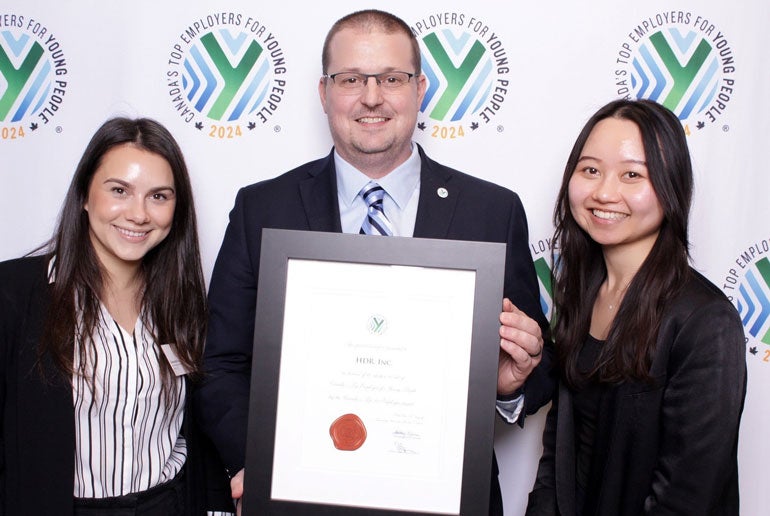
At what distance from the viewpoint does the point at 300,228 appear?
1.80m

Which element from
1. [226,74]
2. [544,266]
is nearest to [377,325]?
[544,266]

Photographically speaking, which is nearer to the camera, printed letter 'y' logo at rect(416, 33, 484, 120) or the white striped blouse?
the white striped blouse

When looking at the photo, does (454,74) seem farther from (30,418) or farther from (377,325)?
(30,418)

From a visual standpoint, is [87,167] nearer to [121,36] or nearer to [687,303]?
[121,36]

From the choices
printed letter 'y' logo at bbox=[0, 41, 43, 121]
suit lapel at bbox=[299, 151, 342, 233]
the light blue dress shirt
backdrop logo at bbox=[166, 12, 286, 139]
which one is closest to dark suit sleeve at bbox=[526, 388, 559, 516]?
the light blue dress shirt

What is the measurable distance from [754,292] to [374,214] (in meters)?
1.33

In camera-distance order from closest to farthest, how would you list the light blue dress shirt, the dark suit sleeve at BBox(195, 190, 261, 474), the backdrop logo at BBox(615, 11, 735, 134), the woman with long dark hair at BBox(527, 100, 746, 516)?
the woman with long dark hair at BBox(527, 100, 746, 516) < the dark suit sleeve at BBox(195, 190, 261, 474) < the light blue dress shirt < the backdrop logo at BBox(615, 11, 735, 134)

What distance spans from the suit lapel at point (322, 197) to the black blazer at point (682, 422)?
800 mm

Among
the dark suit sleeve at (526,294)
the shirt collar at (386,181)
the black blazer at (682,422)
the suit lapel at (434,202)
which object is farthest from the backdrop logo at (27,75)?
the black blazer at (682,422)

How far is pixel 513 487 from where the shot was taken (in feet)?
7.64

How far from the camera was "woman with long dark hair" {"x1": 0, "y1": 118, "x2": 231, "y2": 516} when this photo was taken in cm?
161

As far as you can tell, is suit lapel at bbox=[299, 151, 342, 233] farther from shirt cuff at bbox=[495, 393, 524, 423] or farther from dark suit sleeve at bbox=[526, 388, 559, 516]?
dark suit sleeve at bbox=[526, 388, 559, 516]

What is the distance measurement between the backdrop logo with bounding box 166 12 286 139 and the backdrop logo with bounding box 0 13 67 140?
420 millimetres

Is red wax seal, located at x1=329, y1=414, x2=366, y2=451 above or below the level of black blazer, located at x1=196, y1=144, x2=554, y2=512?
below
